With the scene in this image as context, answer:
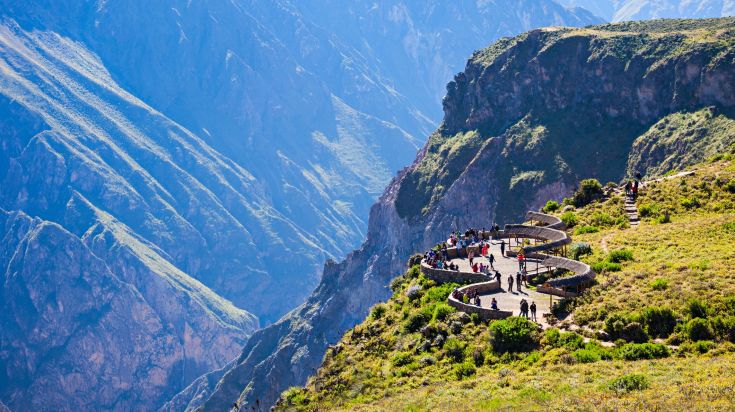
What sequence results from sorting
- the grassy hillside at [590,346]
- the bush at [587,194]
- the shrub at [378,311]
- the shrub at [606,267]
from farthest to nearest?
the bush at [587,194] → the shrub at [378,311] → the shrub at [606,267] → the grassy hillside at [590,346]

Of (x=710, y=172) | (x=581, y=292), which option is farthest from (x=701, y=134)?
(x=581, y=292)

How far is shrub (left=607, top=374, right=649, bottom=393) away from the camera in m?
46.1

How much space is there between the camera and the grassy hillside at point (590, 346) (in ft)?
155

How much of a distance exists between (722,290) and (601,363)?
9.64m

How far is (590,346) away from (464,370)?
7.33 m

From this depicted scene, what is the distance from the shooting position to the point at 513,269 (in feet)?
254

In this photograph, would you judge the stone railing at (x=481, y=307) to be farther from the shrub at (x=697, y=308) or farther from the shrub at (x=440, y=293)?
the shrub at (x=697, y=308)

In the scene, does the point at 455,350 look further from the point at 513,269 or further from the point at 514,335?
the point at 513,269

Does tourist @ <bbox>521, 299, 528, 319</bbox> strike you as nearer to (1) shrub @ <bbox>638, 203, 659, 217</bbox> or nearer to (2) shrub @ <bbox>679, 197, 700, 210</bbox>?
(1) shrub @ <bbox>638, 203, 659, 217</bbox>

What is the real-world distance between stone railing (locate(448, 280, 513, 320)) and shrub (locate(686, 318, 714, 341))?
12203 millimetres

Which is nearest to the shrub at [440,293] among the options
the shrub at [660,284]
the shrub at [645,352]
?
the shrub at [660,284]

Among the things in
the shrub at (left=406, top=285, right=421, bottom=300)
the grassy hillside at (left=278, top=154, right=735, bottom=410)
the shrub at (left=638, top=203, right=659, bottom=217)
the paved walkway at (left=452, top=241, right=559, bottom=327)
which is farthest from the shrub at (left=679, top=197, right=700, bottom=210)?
the shrub at (left=406, top=285, right=421, bottom=300)

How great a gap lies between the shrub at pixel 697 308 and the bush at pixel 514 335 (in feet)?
28.2

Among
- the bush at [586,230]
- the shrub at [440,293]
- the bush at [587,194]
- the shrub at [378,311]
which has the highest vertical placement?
the bush at [587,194]
